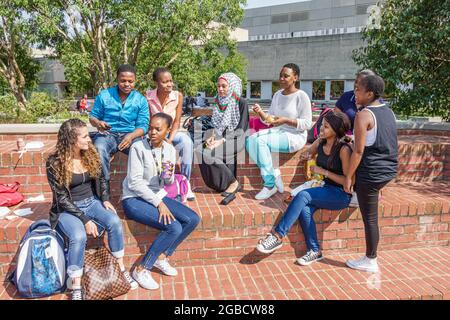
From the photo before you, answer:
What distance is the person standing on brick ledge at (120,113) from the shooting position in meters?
3.96

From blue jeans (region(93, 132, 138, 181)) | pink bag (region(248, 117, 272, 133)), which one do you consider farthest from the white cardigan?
blue jeans (region(93, 132, 138, 181))

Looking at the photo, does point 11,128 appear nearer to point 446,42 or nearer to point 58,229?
point 58,229

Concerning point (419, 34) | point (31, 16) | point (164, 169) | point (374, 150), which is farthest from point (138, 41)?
point (374, 150)

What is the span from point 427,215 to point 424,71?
349 centimetres

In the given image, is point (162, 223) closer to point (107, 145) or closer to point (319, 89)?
point (107, 145)

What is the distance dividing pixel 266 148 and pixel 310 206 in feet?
3.05

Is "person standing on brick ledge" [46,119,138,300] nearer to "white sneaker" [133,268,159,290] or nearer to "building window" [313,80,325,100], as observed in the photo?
"white sneaker" [133,268,159,290]

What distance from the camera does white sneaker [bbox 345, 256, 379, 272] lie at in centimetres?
344

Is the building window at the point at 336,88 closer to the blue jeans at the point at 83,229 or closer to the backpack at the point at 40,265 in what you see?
the blue jeans at the point at 83,229

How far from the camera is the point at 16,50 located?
1566cm

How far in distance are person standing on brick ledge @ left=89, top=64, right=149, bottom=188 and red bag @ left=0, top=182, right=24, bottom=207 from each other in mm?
1035

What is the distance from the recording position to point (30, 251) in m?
2.88

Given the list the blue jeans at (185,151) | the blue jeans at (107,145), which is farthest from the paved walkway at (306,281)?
the blue jeans at (107,145)

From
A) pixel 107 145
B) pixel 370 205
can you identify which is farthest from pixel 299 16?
A: pixel 370 205
